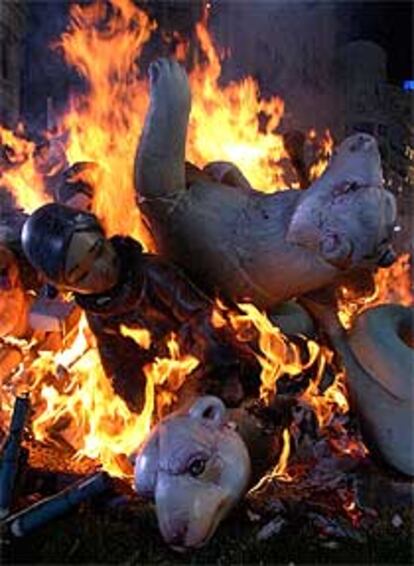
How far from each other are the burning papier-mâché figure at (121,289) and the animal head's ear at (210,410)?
42 centimetres

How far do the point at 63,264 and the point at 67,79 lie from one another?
9287 millimetres

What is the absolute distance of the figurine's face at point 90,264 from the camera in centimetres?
349

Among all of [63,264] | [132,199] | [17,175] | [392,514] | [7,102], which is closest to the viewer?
[63,264]

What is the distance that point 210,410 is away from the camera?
3305 mm

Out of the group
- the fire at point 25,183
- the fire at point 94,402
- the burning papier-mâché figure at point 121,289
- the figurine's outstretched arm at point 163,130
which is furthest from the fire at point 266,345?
the fire at point 25,183

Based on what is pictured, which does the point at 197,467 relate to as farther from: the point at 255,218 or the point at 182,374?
the point at 255,218

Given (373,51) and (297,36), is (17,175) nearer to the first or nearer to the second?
(297,36)

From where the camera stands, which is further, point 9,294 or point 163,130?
point 9,294

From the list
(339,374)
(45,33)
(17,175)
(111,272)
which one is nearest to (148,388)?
(111,272)

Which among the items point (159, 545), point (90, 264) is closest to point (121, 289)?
point (90, 264)

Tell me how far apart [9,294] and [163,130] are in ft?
4.17

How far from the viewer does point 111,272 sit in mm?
3668

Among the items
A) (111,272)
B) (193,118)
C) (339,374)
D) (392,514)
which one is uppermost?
(193,118)

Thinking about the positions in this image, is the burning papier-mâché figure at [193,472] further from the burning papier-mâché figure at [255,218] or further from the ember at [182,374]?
the burning papier-mâché figure at [255,218]
